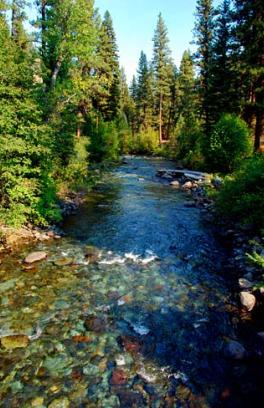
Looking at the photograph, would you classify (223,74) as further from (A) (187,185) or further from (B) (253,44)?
(A) (187,185)

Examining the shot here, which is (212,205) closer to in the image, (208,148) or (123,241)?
(123,241)

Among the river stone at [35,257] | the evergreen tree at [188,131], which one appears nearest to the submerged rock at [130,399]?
the river stone at [35,257]

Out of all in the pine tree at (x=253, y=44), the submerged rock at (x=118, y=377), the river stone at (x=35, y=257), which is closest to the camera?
the submerged rock at (x=118, y=377)

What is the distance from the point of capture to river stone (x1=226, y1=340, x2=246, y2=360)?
5203mm

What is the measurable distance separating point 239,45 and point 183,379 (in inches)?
935

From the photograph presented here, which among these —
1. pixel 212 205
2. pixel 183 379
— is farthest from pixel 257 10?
pixel 183 379

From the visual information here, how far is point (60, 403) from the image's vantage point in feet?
13.9

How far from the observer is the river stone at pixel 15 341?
5.30 metres

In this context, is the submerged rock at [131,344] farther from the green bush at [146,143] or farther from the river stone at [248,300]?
the green bush at [146,143]

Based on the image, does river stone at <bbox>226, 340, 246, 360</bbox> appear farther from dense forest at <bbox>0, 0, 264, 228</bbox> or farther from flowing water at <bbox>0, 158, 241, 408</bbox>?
dense forest at <bbox>0, 0, 264, 228</bbox>

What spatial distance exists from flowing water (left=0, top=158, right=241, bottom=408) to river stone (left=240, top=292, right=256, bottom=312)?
1.25 feet

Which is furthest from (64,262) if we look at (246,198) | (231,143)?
(231,143)

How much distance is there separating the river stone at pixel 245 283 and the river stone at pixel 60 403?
4583 mm

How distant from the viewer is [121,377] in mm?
4695
